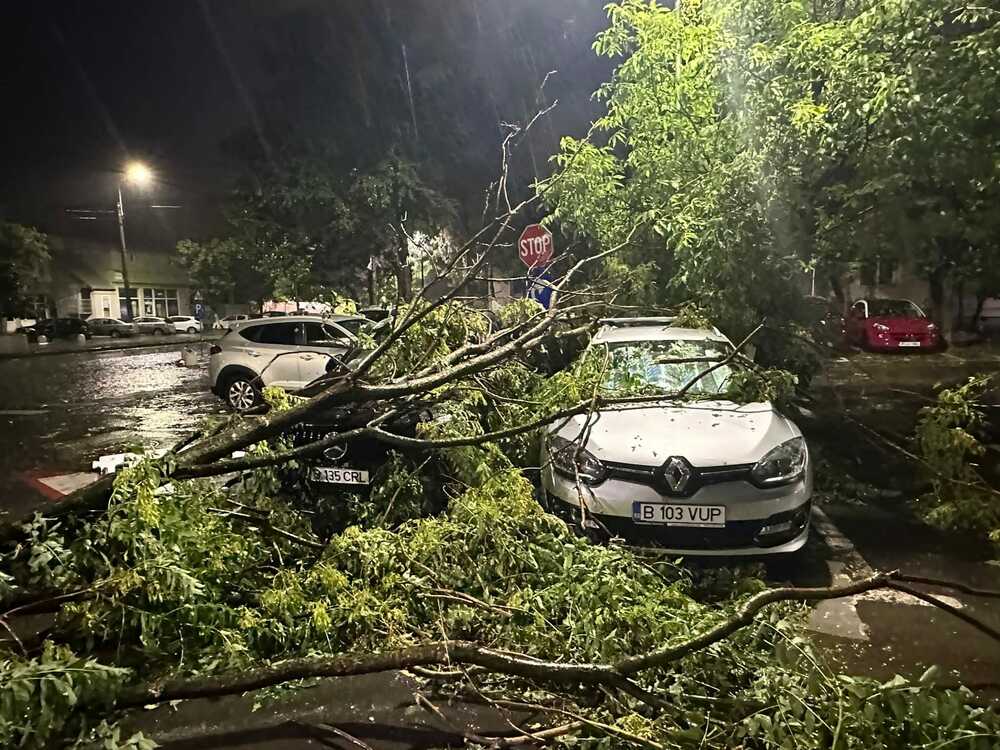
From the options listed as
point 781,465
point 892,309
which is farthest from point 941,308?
point 781,465

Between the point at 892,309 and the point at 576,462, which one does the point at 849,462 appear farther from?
the point at 892,309

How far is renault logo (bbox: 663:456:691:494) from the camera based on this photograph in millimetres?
3598

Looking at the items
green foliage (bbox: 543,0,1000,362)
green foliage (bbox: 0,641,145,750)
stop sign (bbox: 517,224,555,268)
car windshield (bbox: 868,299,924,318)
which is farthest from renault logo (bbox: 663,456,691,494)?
car windshield (bbox: 868,299,924,318)

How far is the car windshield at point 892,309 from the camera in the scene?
18562 millimetres

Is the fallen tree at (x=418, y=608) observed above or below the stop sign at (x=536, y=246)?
below

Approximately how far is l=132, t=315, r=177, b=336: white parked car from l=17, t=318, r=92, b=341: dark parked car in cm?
297

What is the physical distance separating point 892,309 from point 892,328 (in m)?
1.08

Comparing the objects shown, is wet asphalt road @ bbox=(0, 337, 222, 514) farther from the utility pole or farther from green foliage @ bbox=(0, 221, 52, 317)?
the utility pole

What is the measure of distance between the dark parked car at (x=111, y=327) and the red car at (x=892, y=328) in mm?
29130

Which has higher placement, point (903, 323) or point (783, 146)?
point (783, 146)

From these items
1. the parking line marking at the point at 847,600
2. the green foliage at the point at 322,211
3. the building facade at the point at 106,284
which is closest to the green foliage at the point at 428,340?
the parking line marking at the point at 847,600

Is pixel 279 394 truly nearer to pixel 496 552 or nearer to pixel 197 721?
pixel 496 552

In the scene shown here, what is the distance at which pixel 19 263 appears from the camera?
2314 cm

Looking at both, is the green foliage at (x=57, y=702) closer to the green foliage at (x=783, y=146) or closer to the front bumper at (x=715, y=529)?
the front bumper at (x=715, y=529)
